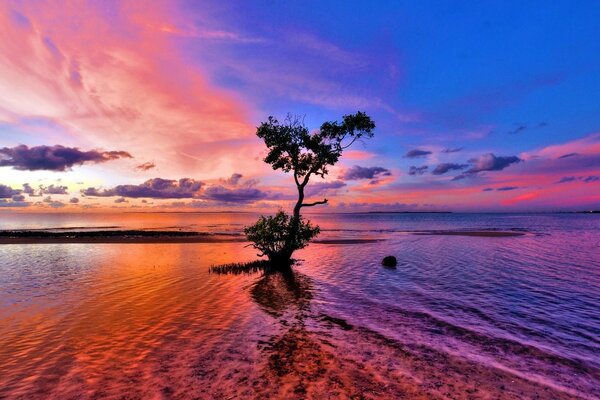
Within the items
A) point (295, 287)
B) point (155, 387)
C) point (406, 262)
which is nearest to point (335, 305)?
point (295, 287)

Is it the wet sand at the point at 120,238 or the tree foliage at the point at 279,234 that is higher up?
the tree foliage at the point at 279,234

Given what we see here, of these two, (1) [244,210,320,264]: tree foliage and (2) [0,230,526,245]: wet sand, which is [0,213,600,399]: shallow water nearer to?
(1) [244,210,320,264]: tree foliage

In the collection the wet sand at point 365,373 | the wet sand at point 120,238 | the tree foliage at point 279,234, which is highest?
the tree foliage at point 279,234

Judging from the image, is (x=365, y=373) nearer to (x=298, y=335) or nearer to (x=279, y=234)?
(x=298, y=335)

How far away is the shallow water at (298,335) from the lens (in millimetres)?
9977

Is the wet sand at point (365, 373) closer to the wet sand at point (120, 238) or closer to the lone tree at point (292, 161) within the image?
the lone tree at point (292, 161)

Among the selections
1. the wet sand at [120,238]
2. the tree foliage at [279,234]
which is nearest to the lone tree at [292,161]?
the tree foliage at [279,234]

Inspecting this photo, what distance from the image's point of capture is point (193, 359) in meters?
11.7

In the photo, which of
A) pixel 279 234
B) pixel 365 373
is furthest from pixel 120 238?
pixel 365 373

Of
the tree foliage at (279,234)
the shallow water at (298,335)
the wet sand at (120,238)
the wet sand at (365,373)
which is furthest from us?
the wet sand at (120,238)

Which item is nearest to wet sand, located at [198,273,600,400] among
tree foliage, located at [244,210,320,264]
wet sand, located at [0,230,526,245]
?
tree foliage, located at [244,210,320,264]

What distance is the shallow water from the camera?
998 centimetres

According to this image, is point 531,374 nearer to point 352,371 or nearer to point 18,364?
point 352,371

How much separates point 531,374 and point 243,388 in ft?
29.4
